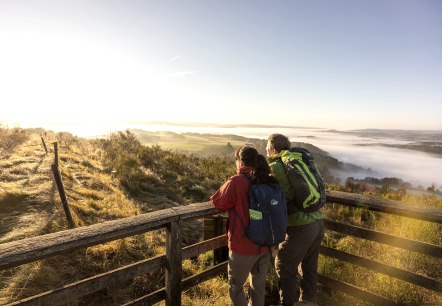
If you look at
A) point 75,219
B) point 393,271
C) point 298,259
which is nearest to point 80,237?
point 298,259

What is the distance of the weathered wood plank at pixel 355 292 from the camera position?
149 inches

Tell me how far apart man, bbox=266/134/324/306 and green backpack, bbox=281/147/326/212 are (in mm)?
65

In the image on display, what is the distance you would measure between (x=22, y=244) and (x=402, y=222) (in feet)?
24.3

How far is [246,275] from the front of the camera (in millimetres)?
3246

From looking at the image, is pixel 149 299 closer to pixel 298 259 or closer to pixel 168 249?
pixel 168 249

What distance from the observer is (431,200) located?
396 inches

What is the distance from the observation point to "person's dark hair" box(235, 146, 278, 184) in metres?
3.07

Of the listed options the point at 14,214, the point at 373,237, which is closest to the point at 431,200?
the point at 373,237

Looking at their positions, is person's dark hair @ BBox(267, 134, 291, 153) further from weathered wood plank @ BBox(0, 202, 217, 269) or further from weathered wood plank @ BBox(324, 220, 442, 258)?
weathered wood plank @ BBox(324, 220, 442, 258)

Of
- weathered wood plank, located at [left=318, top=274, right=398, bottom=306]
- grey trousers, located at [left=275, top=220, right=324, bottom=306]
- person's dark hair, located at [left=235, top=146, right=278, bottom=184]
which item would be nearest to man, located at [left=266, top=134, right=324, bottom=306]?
grey trousers, located at [left=275, top=220, right=324, bottom=306]

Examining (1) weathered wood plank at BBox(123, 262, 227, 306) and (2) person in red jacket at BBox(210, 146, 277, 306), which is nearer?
(2) person in red jacket at BBox(210, 146, 277, 306)

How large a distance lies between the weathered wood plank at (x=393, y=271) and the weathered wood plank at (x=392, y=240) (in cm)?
27

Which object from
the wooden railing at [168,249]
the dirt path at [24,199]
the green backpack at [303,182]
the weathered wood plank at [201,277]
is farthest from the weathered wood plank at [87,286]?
the dirt path at [24,199]

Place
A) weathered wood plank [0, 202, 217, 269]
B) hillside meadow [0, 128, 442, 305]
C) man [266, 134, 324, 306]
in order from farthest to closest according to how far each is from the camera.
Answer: hillside meadow [0, 128, 442, 305], man [266, 134, 324, 306], weathered wood plank [0, 202, 217, 269]
